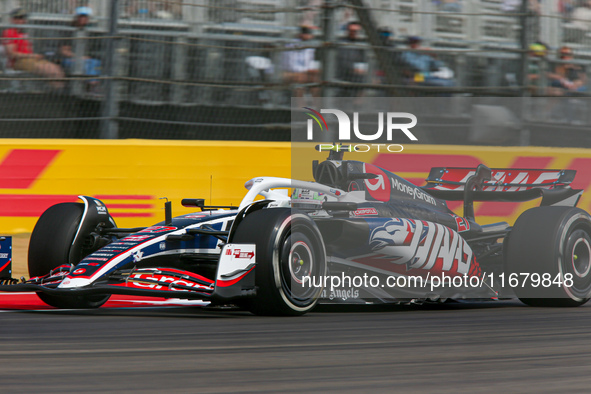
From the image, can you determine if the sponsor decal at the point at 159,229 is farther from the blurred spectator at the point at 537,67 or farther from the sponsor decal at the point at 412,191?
the blurred spectator at the point at 537,67

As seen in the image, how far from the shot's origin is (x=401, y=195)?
5969mm

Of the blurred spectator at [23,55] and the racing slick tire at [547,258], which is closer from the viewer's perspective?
the racing slick tire at [547,258]

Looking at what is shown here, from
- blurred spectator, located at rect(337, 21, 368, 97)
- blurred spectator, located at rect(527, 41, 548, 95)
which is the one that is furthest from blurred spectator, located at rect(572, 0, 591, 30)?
blurred spectator, located at rect(337, 21, 368, 97)

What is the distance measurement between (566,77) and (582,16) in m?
0.79

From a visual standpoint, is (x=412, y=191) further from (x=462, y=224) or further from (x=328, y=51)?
(x=328, y=51)

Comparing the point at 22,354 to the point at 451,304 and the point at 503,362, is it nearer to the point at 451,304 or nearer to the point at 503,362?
the point at 503,362

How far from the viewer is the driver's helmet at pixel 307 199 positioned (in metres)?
5.68

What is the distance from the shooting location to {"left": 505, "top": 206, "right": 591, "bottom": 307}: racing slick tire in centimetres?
587

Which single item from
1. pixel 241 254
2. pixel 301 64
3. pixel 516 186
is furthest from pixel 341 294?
pixel 301 64

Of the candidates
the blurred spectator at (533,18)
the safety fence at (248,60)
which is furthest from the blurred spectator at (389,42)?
the blurred spectator at (533,18)

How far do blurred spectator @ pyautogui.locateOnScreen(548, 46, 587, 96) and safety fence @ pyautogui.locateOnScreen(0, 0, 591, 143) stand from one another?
3 centimetres

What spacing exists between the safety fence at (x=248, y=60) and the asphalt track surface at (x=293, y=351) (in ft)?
11.6

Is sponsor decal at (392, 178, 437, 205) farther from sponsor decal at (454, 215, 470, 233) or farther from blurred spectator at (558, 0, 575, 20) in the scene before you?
blurred spectator at (558, 0, 575, 20)

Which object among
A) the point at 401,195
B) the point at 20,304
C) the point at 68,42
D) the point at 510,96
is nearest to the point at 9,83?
the point at 68,42
